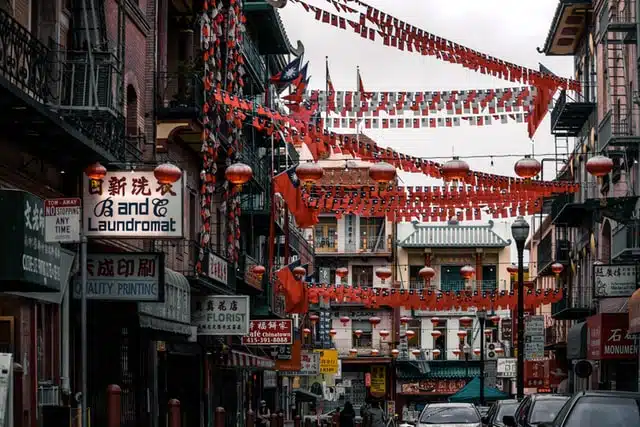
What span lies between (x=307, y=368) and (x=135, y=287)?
117ft

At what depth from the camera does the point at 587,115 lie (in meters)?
53.5

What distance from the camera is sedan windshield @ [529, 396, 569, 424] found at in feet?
79.8

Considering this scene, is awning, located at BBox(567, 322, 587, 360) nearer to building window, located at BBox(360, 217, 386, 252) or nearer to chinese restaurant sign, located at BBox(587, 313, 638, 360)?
chinese restaurant sign, located at BBox(587, 313, 638, 360)

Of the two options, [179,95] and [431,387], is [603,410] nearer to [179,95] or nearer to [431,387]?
[179,95]

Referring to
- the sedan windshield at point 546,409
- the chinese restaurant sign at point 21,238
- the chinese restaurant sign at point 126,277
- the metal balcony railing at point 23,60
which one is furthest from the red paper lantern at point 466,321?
the chinese restaurant sign at point 21,238

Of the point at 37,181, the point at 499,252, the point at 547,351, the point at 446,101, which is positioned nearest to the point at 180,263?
the point at 446,101

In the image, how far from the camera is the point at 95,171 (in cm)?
2381

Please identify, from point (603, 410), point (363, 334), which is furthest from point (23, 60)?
point (363, 334)

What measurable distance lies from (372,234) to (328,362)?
900 inches

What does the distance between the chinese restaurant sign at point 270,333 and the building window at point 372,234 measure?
4759 cm

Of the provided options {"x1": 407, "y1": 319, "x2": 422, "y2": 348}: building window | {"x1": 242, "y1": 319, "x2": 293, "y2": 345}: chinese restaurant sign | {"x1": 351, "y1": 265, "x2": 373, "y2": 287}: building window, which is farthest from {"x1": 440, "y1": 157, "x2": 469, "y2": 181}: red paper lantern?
{"x1": 407, "y1": 319, "x2": 422, "y2": 348}: building window

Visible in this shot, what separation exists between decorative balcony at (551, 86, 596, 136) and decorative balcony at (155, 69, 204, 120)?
2025cm

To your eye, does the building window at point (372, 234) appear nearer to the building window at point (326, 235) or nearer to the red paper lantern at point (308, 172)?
the building window at point (326, 235)

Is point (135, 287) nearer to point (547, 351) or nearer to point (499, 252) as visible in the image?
point (547, 351)
